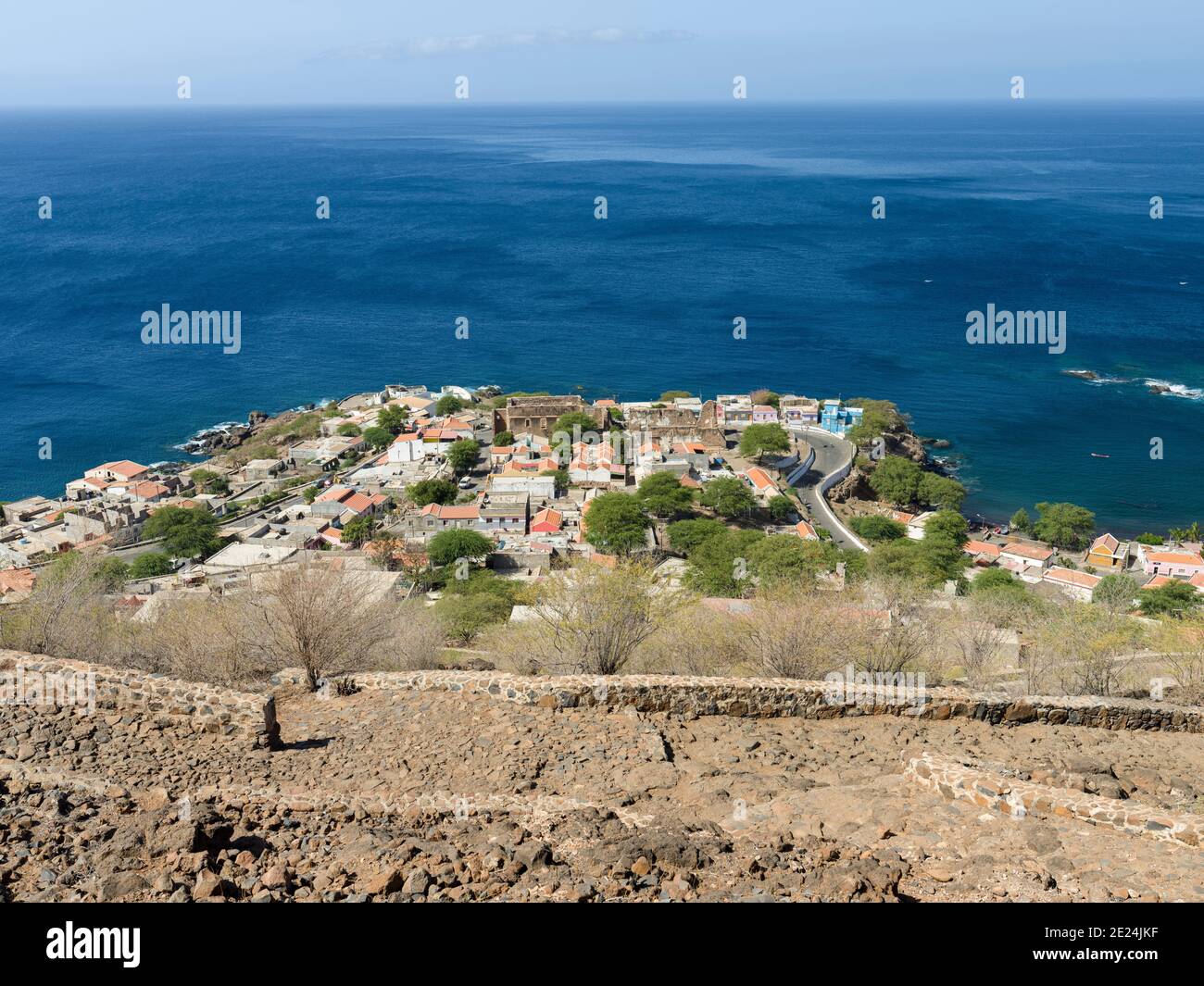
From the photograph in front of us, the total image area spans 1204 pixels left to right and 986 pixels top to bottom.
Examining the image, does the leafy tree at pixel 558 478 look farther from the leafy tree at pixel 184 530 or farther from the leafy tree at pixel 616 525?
the leafy tree at pixel 184 530

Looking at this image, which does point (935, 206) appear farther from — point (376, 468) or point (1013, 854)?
point (1013, 854)

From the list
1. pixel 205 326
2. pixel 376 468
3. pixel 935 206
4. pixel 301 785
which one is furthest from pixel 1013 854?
pixel 935 206

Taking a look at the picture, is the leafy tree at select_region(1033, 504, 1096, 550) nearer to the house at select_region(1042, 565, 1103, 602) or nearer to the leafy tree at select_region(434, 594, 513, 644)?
the house at select_region(1042, 565, 1103, 602)

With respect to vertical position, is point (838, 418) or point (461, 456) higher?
point (838, 418)

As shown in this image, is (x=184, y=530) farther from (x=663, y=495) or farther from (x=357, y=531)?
(x=663, y=495)

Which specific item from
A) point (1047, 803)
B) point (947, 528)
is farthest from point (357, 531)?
point (1047, 803)

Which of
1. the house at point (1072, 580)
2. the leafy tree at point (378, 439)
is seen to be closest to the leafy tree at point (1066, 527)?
the house at point (1072, 580)
